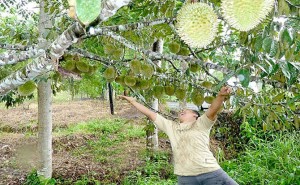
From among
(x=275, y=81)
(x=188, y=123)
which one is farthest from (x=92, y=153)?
(x=275, y=81)

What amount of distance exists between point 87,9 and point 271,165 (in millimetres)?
3852

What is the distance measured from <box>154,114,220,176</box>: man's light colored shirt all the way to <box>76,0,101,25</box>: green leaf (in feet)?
6.13

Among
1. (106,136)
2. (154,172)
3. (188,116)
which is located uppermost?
(188,116)

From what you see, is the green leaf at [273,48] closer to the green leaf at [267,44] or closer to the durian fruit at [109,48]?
the green leaf at [267,44]

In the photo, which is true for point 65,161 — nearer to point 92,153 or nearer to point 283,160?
point 92,153

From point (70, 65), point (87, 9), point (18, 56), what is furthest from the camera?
point (70, 65)

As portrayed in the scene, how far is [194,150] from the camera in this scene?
2.38 metres

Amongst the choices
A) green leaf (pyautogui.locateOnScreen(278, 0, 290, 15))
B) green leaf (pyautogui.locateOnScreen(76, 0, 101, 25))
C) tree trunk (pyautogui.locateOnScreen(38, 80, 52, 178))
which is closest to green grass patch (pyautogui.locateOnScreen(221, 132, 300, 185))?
tree trunk (pyautogui.locateOnScreen(38, 80, 52, 178))

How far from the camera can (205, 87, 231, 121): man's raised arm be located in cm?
185

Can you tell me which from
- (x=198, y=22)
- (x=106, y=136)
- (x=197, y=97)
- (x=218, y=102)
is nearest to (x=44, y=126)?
(x=197, y=97)

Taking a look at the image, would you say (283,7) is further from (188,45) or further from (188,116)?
(188,116)

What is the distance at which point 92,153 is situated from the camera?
504cm

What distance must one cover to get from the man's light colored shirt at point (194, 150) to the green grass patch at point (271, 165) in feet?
4.15

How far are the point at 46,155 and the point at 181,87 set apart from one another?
1960mm
